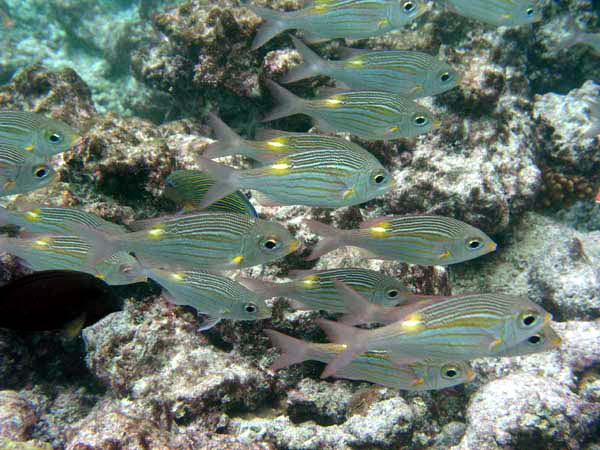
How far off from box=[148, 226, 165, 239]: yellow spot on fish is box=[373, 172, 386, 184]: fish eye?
200cm

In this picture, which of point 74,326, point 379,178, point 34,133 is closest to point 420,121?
point 379,178

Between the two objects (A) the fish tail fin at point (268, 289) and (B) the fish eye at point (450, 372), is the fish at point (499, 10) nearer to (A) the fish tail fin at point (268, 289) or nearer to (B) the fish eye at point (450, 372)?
(A) the fish tail fin at point (268, 289)

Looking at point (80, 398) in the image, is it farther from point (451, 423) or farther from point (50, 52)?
point (50, 52)

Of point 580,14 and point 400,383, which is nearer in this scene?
point 400,383

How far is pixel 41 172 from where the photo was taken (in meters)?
3.97

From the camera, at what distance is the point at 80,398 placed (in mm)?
5066

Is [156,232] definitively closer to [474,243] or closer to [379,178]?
[379,178]

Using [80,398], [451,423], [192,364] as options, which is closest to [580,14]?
[451,423]

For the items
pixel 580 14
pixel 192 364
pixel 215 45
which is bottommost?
pixel 192 364

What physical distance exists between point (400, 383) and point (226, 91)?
5.70 m

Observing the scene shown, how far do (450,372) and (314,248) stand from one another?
1745 mm

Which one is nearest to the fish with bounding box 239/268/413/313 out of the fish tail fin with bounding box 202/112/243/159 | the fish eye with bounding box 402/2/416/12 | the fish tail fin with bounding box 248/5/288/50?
the fish tail fin with bounding box 202/112/243/159

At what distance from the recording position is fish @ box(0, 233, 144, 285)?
3.80 m

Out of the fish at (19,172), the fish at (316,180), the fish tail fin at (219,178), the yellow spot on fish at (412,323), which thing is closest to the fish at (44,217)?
the fish at (19,172)
